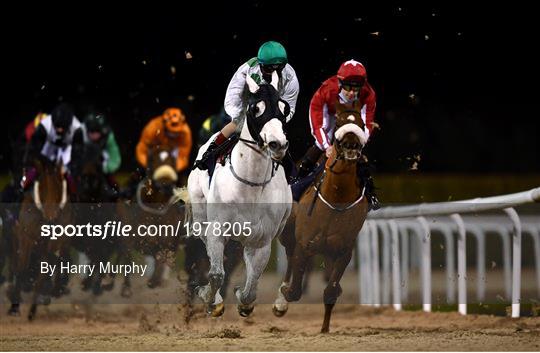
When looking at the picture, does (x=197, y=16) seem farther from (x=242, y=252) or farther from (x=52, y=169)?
(x=242, y=252)

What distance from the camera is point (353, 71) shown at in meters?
6.27

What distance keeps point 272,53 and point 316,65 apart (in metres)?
1.20

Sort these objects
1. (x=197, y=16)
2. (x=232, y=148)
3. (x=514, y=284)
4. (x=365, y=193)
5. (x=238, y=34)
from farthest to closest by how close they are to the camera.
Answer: (x=197, y=16)
(x=238, y=34)
(x=514, y=284)
(x=365, y=193)
(x=232, y=148)

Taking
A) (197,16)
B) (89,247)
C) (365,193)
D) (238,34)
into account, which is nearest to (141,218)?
(89,247)

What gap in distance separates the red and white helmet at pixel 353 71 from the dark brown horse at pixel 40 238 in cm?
→ 290

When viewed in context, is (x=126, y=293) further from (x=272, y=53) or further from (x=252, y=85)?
(x=272, y=53)

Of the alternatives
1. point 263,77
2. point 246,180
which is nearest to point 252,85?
point 263,77

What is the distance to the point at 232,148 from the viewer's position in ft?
20.9

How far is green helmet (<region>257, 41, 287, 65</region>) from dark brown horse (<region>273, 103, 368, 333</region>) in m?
0.93

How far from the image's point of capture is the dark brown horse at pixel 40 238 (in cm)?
875

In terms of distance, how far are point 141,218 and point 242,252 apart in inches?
76.5

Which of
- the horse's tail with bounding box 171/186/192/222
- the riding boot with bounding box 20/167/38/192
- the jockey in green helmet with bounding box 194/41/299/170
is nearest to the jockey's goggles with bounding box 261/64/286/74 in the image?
the jockey in green helmet with bounding box 194/41/299/170

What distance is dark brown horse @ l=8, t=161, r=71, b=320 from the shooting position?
8750mm

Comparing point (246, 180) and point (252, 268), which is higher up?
point (246, 180)
